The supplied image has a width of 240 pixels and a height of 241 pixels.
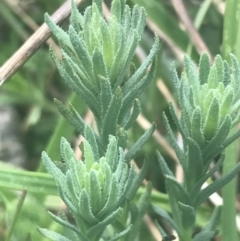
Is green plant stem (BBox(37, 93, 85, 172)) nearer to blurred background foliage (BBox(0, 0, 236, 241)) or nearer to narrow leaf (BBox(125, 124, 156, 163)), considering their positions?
blurred background foliage (BBox(0, 0, 236, 241))

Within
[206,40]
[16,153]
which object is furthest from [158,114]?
[16,153]

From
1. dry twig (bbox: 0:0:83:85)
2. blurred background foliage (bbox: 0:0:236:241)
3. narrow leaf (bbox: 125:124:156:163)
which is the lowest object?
narrow leaf (bbox: 125:124:156:163)

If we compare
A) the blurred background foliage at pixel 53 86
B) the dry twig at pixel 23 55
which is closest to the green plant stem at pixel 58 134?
the blurred background foliage at pixel 53 86

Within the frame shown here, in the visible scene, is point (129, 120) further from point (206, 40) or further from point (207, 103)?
point (206, 40)

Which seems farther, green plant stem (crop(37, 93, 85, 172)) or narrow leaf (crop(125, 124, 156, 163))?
green plant stem (crop(37, 93, 85, 172))

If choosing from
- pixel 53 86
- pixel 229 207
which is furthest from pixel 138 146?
pixel 53 86

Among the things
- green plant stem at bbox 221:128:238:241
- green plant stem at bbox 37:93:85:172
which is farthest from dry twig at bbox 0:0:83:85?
green plant stem at bbox 221:128:238:241

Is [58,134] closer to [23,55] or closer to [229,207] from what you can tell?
[23,55]

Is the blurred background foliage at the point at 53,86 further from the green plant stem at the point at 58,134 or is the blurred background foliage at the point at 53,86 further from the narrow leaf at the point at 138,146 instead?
the narrow leaf at the point at 138,146
